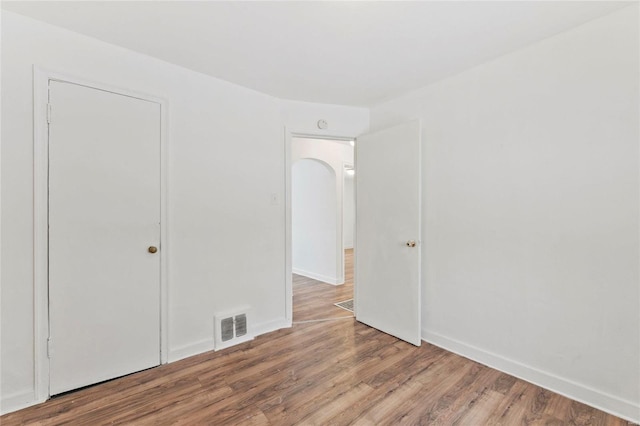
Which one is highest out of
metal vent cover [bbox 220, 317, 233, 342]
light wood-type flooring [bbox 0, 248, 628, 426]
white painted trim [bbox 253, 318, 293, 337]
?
metal vent cover [bbox 220, 317, 233, 342]

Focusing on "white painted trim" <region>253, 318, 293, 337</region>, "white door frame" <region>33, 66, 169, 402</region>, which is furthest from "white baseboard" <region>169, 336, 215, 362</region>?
"white door frame" <region>33, 66, 169, 402</region>

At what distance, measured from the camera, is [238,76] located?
2580 millimetres

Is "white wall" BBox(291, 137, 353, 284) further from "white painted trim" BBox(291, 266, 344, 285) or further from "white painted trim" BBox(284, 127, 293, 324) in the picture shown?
"white painted trim" BBox(284, 127, 293, 324)

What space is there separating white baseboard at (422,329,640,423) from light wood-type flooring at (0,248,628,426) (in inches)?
2.1

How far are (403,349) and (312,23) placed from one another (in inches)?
104

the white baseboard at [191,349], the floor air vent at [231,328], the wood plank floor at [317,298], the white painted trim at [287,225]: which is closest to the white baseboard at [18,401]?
the white baseboard at [191,349]

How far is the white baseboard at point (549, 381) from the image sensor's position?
1.76 meters

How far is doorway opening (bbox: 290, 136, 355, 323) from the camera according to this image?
435 centimetres

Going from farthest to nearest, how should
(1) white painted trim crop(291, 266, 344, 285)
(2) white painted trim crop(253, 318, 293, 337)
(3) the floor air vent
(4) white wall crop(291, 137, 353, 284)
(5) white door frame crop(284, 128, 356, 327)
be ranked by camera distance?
1. (1) white painted trim crop(291, 266, 344, 285)
2. (4) white wall crop(291, 137, 353, 284)
3. (5) white door frame crop(284, 128, 356, 327)
4. (2) white painted trim crop(253, 318, 293, 337)
5. (3) the floor air vent

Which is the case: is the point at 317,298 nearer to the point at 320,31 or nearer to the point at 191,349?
the point at 191,349

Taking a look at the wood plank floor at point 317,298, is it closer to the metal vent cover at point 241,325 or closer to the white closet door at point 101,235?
the metal vent cover at point 241,325

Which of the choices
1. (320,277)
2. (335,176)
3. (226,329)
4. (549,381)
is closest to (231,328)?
(226,329)

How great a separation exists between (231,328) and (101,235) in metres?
1.31

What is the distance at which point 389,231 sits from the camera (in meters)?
2.97
